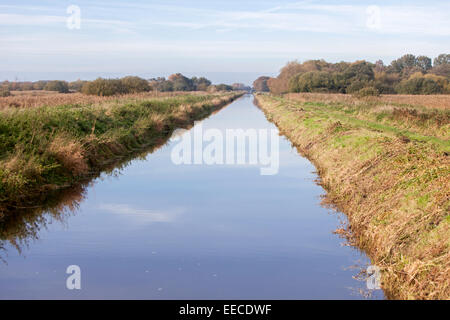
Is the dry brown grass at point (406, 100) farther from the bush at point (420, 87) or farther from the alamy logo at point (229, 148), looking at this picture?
the bush at point (420, 87)

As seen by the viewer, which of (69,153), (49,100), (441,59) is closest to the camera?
(69,153)

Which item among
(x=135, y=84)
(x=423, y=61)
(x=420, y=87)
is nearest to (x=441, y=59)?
(x=423, y=61)

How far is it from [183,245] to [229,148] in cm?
1258

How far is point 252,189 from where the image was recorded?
12352mm

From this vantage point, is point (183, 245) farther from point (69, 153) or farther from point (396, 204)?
point (69, 153)

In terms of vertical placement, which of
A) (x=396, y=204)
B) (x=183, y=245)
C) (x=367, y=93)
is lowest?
(x=183, y=245)

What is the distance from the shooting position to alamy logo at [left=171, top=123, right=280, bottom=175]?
55.2 ft

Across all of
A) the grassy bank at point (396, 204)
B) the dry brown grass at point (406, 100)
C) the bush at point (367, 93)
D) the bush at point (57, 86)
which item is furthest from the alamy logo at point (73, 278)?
the bush at point (57, 86)

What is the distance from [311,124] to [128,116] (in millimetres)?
8318

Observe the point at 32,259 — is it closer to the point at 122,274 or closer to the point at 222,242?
the point at 122,274

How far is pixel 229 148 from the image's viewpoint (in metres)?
20.3

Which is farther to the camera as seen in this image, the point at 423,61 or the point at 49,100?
the point at 423,61

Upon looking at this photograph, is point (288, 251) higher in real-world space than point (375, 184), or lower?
lower
